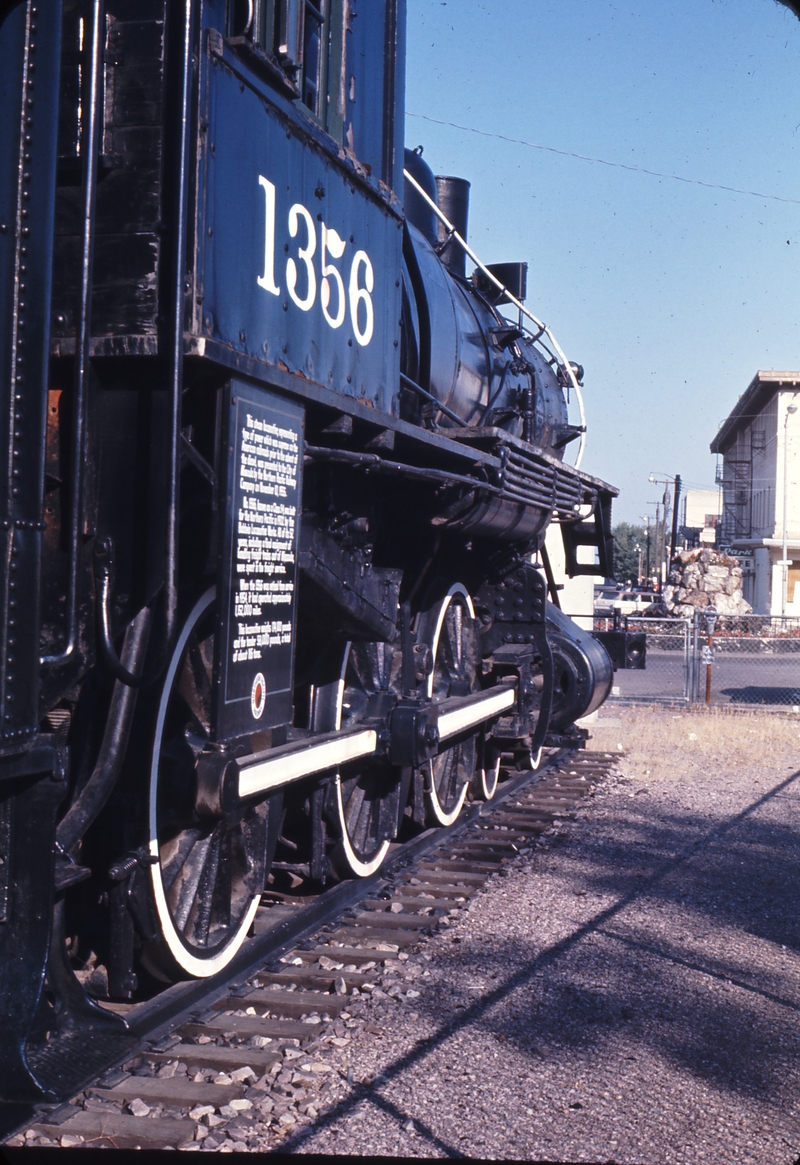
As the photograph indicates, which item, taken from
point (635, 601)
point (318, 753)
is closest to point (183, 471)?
point (318, 753)

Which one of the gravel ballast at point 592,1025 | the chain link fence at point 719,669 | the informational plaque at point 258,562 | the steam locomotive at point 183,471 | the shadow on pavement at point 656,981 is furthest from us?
the chain link fence at point 719,669

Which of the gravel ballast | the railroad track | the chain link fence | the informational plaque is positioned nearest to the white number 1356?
the informational plaque

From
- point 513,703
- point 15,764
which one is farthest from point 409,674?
point 15,764

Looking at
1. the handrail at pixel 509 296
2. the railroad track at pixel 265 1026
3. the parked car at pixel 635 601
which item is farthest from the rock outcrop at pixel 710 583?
the railroad track at pixel 265 1026

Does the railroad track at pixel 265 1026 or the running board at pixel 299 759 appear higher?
the running board at pixel 299 759

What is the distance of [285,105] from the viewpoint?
3740 millimetres

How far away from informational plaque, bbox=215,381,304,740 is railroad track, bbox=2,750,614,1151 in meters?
0.98

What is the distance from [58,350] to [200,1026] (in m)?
2.21

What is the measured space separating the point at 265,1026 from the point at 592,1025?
1.13 metres

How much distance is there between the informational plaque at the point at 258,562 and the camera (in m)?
3.46

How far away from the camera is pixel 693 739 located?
41.7ft

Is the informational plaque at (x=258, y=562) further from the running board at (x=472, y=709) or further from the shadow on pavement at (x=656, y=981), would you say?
the running board at (x=472, y=709)

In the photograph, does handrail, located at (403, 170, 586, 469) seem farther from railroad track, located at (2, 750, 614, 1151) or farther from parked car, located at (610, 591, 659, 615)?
parked car, located at (610, 591, 659, 615)

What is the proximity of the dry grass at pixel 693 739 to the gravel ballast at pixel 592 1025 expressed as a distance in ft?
13.2
